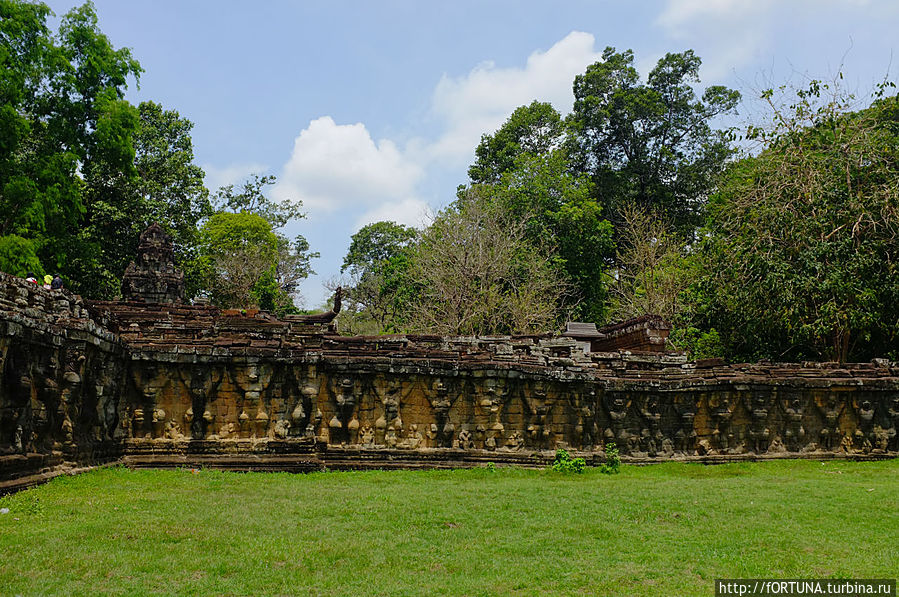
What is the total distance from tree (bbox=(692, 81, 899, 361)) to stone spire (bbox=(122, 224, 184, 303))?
17.9 m

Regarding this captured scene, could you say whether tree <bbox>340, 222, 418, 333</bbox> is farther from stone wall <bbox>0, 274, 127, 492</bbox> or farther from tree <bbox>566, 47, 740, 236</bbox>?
stone wall <bbox>0, 274, 127, 492</bbox>

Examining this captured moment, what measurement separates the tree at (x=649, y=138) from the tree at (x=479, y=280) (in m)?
12.2

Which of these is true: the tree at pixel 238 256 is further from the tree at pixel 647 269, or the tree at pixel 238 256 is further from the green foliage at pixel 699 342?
the green foliage at pixel 699 342

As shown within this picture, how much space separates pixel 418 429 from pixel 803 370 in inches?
345

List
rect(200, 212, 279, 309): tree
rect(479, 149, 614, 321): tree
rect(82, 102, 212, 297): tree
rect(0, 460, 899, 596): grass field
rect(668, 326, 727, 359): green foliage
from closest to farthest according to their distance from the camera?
rect(0, 460, 899, 596): grass field → rect(668, 326, 727, 359): green foliage → rect(82, 102, 212, 297): tree → rect(479, 149, 614, 321): tree → rect(200, 212, 279, 309): tree

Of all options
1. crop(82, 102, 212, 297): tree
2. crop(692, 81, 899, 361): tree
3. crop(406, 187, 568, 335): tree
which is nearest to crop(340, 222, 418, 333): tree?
crop(406, 187, 568, 335): tree

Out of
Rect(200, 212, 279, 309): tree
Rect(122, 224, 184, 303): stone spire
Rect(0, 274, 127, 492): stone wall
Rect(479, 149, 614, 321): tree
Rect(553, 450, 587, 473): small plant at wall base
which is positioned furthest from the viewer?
Rect(200, 212, 279, 309): tree

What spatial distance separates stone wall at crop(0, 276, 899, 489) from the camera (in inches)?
466

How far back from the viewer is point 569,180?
137 ft

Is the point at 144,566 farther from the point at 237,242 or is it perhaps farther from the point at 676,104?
the point at 676,104

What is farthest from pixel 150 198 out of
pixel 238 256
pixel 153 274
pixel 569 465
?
pixel 569 465

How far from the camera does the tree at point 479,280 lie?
33.3m

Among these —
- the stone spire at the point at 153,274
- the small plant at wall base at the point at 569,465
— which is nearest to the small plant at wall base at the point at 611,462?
the small plant at wall base at the point at 569,465

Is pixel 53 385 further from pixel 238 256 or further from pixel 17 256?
pixel 238 256
